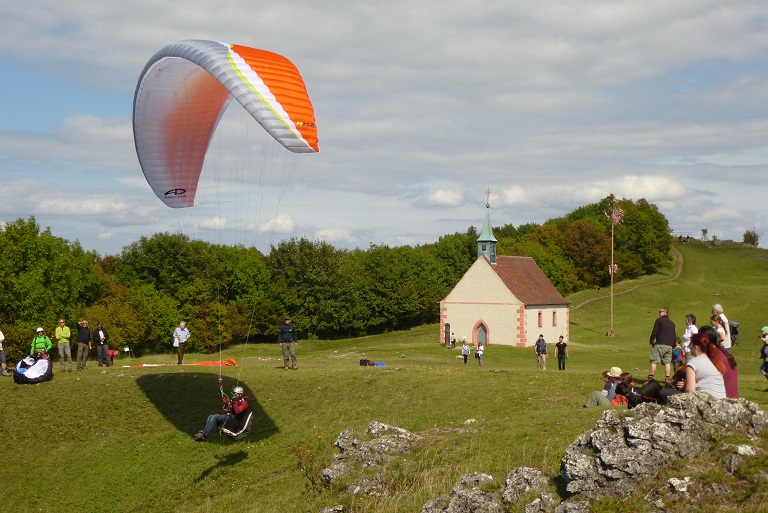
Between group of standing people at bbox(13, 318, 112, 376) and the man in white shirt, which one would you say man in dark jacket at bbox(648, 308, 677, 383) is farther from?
group of standing people at bbox(13, 318, 112, 376)

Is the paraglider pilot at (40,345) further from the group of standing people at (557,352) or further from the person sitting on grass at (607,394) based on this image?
the group of standing people at (557,352)

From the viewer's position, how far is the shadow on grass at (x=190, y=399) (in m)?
25.5

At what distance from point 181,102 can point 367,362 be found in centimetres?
2029

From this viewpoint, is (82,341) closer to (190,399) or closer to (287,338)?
(190,399)

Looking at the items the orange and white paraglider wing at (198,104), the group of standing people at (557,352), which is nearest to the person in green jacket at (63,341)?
the orange and white paraglider wing at (198,104)

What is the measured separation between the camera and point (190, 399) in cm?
2833

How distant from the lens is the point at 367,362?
38.6m

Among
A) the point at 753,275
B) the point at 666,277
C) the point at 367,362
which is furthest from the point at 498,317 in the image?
the point at 753,275

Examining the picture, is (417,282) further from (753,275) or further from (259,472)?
(259,472)

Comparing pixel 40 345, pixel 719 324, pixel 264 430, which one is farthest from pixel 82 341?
pixel 719 324

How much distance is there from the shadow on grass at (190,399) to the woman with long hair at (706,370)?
15.0 m

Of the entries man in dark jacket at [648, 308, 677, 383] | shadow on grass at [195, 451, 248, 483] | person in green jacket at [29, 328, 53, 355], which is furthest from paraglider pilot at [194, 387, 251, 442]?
person in green jacket at [29, 328, 53, 355]

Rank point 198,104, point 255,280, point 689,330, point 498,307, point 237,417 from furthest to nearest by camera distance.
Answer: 1. point 255,280
2. point 498,307
3. point 198,104
4. point 689,330
5. point 237,417

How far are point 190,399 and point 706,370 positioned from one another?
20.7m
